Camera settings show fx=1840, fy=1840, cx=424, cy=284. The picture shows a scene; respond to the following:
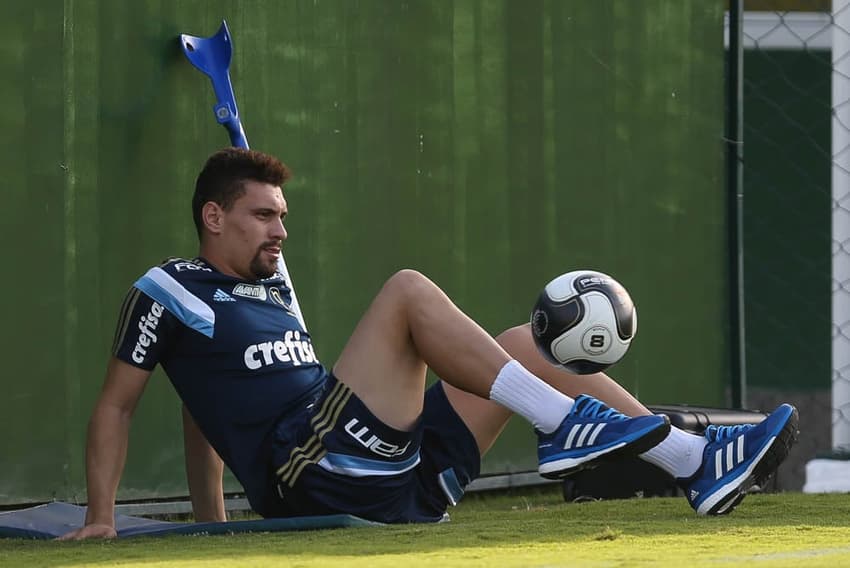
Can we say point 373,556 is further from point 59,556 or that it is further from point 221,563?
point 59,556

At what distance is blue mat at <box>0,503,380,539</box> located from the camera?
4289 mm

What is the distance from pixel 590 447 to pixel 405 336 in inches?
21.6

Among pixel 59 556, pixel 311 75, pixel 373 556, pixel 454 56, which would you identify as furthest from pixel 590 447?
pixel 454 56

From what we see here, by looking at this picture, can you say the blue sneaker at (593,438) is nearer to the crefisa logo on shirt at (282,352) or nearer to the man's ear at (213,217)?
the crefisa logo on shirt at (282,352)

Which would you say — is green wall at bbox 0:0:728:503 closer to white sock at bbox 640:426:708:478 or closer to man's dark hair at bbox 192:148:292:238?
man's dark hair at bbox 192:148:292:238

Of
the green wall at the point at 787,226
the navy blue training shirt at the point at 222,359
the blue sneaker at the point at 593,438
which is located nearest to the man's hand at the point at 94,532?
the navy blue training shirt at the point at 222,359

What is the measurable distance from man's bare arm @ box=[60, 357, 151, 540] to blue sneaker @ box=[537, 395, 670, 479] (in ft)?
3.23

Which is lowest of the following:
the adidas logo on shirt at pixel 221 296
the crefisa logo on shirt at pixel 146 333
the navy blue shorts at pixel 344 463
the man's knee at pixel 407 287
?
the navy blue shorts at pixel 344 463

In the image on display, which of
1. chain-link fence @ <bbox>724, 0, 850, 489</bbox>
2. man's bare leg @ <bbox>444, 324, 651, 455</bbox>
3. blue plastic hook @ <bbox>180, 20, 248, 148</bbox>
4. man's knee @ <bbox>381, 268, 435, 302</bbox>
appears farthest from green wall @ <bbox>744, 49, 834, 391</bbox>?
man's knee @ <bbox>381, 268, 435, 302</bbox>

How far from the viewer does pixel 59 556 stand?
387 cm

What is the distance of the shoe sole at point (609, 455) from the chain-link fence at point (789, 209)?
6.71m

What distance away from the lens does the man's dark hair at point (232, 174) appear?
4.65 m

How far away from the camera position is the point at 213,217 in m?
4.64

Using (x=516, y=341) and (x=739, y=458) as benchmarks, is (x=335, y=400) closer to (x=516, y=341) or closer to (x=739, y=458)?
(x=516, y=341)
